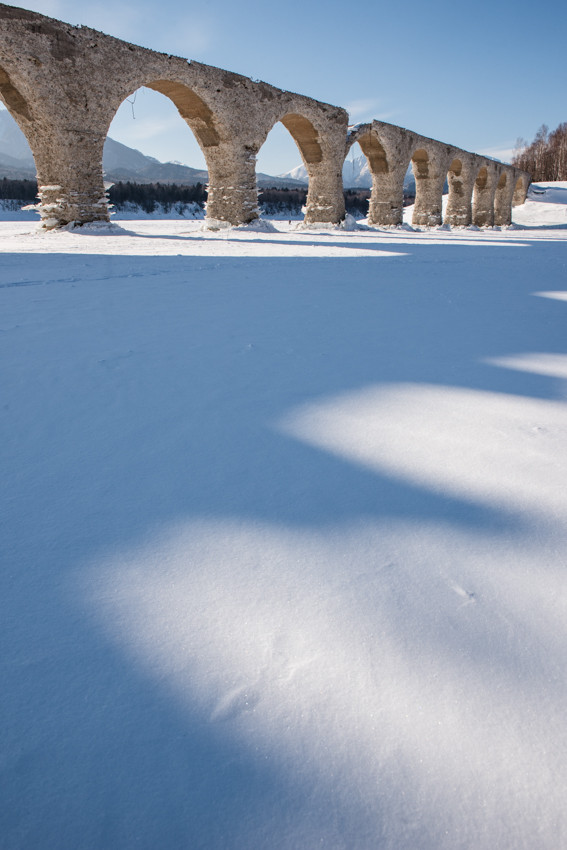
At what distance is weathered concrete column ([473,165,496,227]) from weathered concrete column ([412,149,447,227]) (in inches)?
238

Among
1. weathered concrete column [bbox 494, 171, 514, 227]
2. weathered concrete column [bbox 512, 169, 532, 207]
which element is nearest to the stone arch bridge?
weathered concrete column [bbox 494, 171, 514, 227]

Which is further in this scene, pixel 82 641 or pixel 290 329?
pixel 290 329

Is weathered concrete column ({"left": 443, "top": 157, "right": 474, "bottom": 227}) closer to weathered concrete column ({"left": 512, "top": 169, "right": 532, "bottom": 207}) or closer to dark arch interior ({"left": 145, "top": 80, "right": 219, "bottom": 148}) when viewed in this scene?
weathered concrete column ({"left": 512, "top": 169, "right": 532, "bottom": 207})

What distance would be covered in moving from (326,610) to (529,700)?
11.0 inches

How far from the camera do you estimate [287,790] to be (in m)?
Answer: 0.52

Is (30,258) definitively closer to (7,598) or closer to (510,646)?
(7,598)

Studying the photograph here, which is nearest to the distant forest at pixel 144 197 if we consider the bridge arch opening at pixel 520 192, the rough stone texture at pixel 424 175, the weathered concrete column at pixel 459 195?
the rough stone texture at pixel 424 175

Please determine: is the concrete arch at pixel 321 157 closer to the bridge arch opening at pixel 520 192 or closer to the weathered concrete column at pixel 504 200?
the weathered concrete column at pixel 504 200

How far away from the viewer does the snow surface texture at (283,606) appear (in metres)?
0.51

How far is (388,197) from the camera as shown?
48.1ft

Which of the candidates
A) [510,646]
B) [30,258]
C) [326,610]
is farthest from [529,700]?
[30,258]

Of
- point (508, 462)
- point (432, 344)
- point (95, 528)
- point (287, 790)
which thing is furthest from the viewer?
point (432, 344)

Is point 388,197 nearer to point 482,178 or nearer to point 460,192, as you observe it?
point 460,192

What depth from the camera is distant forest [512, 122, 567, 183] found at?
36844 mm
